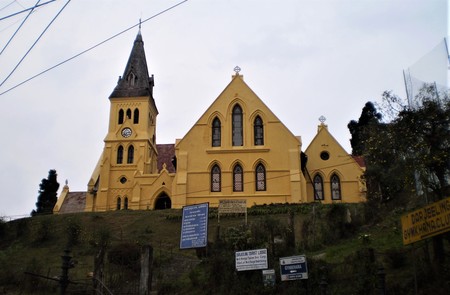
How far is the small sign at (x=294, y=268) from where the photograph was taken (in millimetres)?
18891

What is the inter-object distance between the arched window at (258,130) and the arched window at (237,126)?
45.0 inches

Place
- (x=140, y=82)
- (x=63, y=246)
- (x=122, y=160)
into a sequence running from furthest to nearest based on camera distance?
1. (x=140, y=82)
2. (x=122, y=160)
3. (x=63, y=246)

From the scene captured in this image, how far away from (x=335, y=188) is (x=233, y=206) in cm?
1418

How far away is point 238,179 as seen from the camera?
42.8 m

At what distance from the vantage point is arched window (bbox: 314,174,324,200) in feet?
143

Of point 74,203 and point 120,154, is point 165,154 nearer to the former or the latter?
point 120,154

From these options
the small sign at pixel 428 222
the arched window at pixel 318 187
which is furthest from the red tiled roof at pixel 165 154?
the small sign at pixel 428 222

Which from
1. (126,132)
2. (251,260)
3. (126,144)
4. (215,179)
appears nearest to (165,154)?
(126,132)

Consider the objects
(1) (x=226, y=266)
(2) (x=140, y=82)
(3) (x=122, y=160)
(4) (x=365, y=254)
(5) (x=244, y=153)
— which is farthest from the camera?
(2) (x=140, y=82)

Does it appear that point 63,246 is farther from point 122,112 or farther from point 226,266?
point 122,112

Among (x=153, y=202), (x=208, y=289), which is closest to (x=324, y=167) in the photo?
(x=153, y=202)

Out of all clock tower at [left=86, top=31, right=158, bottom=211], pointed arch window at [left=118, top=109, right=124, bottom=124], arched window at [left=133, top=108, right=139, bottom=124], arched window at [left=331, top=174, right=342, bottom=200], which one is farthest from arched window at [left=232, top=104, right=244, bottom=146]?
pointed arch window at [left=118, top=109, right=124, bottom=124]

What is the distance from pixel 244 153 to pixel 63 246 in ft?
57.1

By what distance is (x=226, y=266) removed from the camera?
21.2 metres
